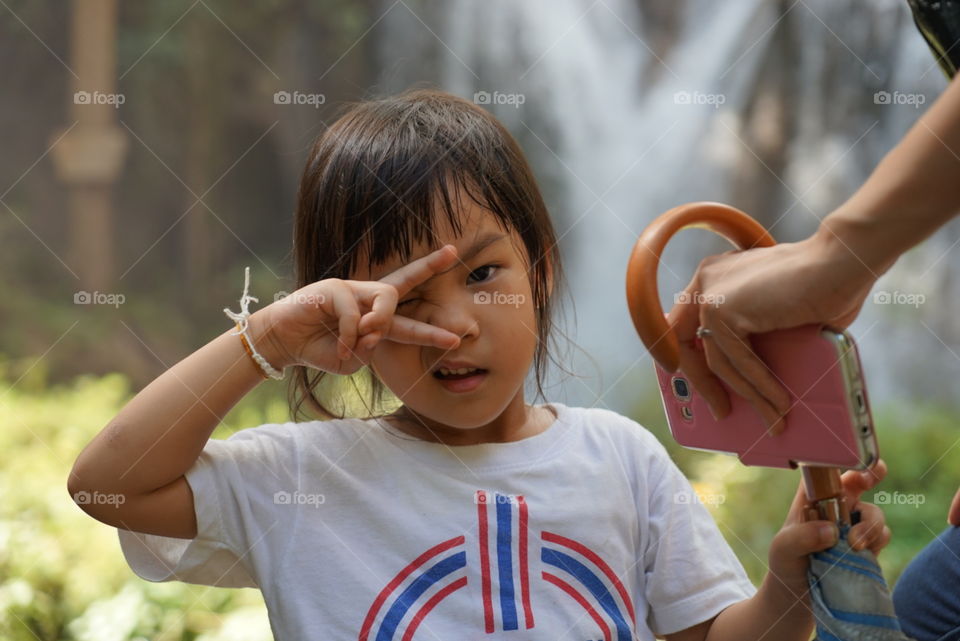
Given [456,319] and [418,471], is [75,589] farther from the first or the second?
[456,319]

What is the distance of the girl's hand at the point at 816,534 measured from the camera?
879mm

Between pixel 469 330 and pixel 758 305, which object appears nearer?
pixel 758 305

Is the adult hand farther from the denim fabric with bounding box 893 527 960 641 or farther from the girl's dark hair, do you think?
the denim fabric with bounding box 893 527 960 641

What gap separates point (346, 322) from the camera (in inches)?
37.7

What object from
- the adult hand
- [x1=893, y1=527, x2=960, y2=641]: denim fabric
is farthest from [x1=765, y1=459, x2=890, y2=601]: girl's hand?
[x1=893, y1=527, x2=960, y2=641]: denim fabric

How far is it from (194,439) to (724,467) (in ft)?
8.59

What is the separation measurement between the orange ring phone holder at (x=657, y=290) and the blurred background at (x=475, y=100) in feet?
10.9

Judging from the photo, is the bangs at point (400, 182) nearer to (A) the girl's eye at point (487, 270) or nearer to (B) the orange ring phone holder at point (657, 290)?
(A) the girl's eye at point (487, 270)

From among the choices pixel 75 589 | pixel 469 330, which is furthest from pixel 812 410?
pixel 75 589

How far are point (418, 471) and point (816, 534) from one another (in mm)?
437

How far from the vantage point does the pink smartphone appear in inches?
30.8

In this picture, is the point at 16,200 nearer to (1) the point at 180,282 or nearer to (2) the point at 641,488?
(1) the point at 180,282

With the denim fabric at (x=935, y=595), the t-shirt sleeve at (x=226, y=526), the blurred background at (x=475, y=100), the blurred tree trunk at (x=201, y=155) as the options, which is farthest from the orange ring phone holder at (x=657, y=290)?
the blurred tree trunk at (x=201, y=155)

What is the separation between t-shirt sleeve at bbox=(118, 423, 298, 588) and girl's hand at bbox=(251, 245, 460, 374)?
0.13 m
